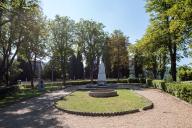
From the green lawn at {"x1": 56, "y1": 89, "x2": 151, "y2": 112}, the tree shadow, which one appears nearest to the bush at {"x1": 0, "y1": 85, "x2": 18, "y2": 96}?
the green lawn at {"x1": 56, "y1": 89, "x2": 151, "y2": 112}

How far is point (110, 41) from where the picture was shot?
74.8 m

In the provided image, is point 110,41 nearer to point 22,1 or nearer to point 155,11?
point 155,11

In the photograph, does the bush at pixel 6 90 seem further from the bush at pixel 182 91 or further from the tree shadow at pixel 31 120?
the bush at pixel 182 91

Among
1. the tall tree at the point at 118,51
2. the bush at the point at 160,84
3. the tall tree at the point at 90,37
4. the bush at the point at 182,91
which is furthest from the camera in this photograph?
the tall tree at the point at 118,51

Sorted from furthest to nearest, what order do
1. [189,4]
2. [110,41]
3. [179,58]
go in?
[110,41], [179,58], [189,4]

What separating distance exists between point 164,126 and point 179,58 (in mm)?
28840

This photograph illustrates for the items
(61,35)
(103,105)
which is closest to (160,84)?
(103,105)

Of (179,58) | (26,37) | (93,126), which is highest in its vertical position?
(26,37)

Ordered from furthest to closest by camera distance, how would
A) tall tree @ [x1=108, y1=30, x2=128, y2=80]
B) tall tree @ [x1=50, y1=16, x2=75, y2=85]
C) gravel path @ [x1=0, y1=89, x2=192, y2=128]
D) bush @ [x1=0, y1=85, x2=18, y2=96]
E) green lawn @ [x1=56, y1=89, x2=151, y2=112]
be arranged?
tall tree @ [x1=108, y1=30, x2=128, y2=80] → tall tree @ [x1=50, y1=16, x2=75, y2=85] → bush @ [x1=0, y1=85, x2=18, y2=96] → green lawn @ [x1=56, y1=89, x2=151, y2=112] → gravel path @ [x1=0, y1=89, x2=192, y2=128]

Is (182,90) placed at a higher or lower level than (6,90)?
higher

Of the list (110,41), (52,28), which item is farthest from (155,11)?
(110,41)

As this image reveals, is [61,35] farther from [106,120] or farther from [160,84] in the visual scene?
[106,120]

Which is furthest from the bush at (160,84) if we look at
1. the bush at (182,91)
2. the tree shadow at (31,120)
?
the tree shadow at (31,120)

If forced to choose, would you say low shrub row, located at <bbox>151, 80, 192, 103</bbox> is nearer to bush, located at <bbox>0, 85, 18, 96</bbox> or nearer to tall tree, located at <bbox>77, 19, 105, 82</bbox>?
bush, located at <bbox>0, 85, 18, 96</bbox>
